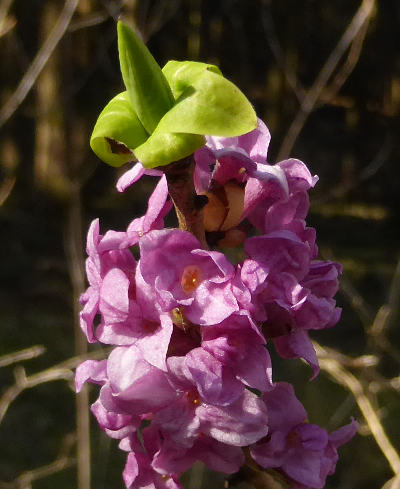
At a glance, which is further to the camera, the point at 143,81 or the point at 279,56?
the point at 279,56

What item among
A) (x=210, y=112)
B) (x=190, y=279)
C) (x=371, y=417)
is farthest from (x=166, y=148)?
(x=371, y=417)

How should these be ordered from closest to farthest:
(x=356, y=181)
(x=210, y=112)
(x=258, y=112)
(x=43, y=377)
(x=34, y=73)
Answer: (x=210, y=112)
(x=43, y=377)
(x=34, y=73)
(x=356, y=181)
(x=258, y=112)

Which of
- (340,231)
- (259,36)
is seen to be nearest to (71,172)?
(259,36)

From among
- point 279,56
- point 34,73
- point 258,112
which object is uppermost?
point 34,73

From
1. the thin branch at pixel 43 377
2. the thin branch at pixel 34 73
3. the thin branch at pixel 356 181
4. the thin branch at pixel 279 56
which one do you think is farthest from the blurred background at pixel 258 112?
the thin branch at pixel 43 377

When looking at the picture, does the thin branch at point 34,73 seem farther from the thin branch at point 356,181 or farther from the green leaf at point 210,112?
the green leaf at point 210,112

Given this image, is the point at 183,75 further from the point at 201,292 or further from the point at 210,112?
the point at 201,292

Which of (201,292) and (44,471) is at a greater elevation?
(201,292)
